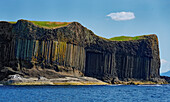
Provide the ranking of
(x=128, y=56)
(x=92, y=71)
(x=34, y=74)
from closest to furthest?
(x=34, y=74) → (x=92, y=71) → (x=128, y=56)

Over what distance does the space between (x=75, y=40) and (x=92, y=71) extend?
13242 mm

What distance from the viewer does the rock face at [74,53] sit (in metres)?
82.5

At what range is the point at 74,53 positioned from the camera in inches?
3543

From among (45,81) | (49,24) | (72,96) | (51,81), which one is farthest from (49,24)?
(72,96)

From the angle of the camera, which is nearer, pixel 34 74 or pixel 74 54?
pixel 34 74

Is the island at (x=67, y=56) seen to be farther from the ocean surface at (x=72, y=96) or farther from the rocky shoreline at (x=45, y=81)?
the ocean surface at (x=72, y=96)

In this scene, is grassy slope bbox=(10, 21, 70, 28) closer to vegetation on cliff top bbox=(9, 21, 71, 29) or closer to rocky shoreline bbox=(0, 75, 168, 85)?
vegetation on cliff top bbox=(9, 21, 71, 29)

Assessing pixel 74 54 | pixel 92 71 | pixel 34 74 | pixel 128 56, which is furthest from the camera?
pixel 128 56

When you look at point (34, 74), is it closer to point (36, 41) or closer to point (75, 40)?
point (36, 41)

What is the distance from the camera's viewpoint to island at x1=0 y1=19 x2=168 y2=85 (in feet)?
268

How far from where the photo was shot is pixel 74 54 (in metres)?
90.0

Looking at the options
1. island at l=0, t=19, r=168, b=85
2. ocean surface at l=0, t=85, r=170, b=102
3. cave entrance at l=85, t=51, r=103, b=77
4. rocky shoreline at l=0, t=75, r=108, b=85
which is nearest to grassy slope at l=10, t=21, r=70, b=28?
island at l=0, t=19, r=168, b=85

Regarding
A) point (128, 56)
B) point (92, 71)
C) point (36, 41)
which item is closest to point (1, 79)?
point (36, 41)

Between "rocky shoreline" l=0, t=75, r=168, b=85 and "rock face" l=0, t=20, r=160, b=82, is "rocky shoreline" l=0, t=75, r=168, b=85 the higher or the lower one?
the lower one
